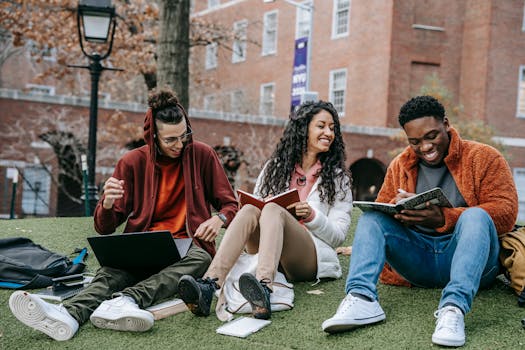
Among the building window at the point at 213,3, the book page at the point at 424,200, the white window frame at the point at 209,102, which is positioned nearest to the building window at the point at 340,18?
the white window frame at the point at 209,102

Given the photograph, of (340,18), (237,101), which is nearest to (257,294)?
(340,18)

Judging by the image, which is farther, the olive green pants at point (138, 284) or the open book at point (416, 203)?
the olive green pants at point (138, 284)

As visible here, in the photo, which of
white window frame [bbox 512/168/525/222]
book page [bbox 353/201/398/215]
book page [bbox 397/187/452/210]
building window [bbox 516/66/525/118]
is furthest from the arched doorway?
book page [bbox 397/187/452/210]

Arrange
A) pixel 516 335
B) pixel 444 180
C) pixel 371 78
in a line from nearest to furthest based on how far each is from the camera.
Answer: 1. pixel 516 335
2. pixel 444 180
3. pixel 371 78

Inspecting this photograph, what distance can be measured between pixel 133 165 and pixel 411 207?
81.9 inches

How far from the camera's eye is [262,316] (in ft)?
13.1

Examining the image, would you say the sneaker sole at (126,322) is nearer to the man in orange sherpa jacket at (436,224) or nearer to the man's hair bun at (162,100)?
the man in orange sherpa jacket at (436,224)

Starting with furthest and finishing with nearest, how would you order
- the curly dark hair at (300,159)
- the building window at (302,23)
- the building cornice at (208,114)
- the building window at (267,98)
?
the building window at (267,98) → the building window at (302,23) → the building cornice at (208,114) → the curly dark hair at (300,159)

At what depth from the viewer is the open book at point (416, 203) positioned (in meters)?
3.67

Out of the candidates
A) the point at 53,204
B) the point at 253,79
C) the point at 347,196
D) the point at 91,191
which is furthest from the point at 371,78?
the point at 347,196

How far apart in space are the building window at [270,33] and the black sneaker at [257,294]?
27.0m

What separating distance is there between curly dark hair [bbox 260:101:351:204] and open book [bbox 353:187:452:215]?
0.90 m

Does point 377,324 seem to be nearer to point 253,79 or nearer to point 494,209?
point 494,209

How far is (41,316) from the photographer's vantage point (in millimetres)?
3691
